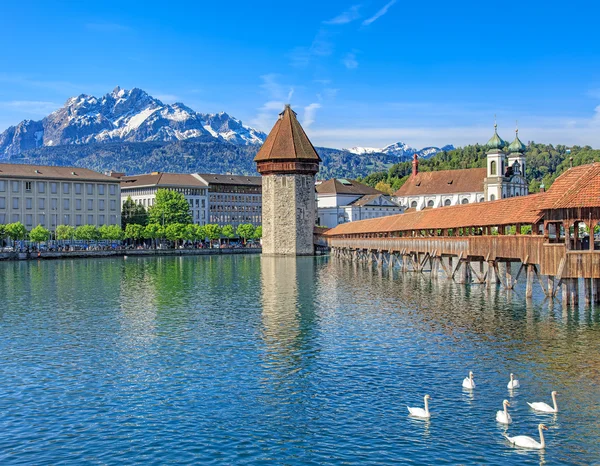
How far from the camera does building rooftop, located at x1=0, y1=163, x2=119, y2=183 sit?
113438mm

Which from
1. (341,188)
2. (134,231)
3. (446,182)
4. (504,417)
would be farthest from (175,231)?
(504,417)

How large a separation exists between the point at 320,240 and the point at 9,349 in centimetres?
8262

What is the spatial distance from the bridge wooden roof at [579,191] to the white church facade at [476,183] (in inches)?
4135

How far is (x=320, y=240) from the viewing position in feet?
355

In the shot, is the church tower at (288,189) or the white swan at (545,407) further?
the church tower at (288,189)

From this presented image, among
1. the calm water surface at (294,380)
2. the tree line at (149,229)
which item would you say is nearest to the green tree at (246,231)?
the tree line at (149,229)

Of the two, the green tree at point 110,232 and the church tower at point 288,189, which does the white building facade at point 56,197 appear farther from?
the church tower at point 288,189

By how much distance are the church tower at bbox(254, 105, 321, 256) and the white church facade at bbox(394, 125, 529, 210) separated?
137ft

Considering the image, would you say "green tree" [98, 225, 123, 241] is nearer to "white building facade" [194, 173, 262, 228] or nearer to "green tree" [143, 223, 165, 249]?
"green tree" [143, 223, 165, 249]

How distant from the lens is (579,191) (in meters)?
30.1

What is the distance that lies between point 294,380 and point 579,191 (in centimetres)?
1509

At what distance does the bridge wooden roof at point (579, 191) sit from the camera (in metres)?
29.6

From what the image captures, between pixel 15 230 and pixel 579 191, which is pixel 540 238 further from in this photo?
pixel 15 230

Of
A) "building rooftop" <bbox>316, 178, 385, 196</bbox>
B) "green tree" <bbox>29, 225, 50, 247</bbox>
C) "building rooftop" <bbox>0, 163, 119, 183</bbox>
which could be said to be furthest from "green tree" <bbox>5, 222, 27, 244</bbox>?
"building rooftop" <bbox>316, 178, 385, 196</bbox>
